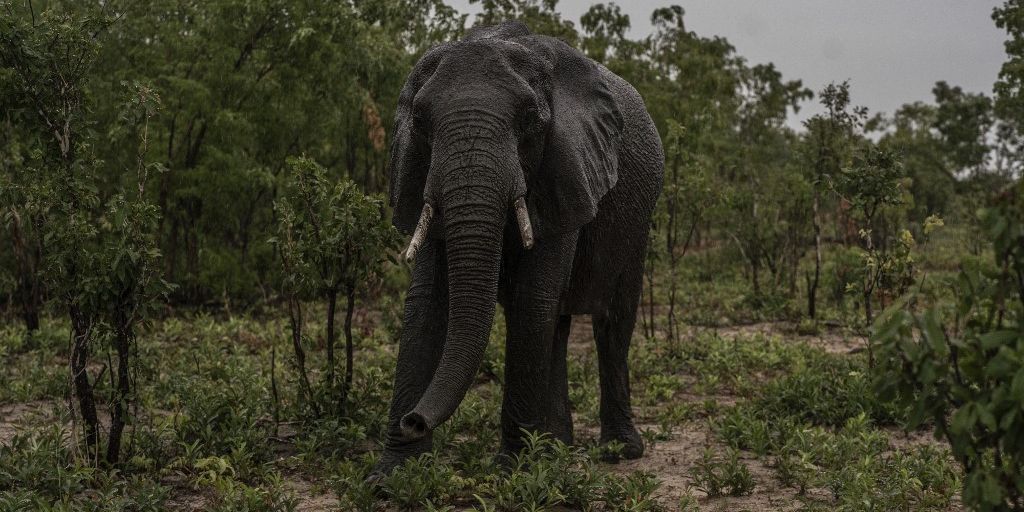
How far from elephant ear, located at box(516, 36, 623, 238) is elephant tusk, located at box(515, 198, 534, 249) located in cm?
34

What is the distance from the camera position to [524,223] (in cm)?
537

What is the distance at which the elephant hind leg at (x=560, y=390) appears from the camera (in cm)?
669

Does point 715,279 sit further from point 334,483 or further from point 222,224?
point 334,483

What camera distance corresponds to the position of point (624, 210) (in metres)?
7.03

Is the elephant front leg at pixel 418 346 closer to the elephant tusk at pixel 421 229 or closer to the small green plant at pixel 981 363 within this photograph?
the elephant tusk at pixel 421 229

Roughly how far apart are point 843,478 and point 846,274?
9.48m

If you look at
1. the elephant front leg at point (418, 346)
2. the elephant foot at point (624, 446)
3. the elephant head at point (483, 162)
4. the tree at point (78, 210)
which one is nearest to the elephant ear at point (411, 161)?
the elephant head at point (483, 162)

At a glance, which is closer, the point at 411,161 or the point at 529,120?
the point at 529,120

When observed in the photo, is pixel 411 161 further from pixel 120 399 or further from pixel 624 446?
pixel 624 446

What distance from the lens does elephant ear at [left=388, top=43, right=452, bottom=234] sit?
568 cm

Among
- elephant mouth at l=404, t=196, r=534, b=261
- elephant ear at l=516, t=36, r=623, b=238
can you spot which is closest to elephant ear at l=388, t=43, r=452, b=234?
elephant mouth at l=404, t=196, r=534, b=261

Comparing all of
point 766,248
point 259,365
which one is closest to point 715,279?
point 766,248

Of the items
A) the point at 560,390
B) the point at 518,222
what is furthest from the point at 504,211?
the point at 560,390

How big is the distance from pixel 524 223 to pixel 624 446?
2.31m
